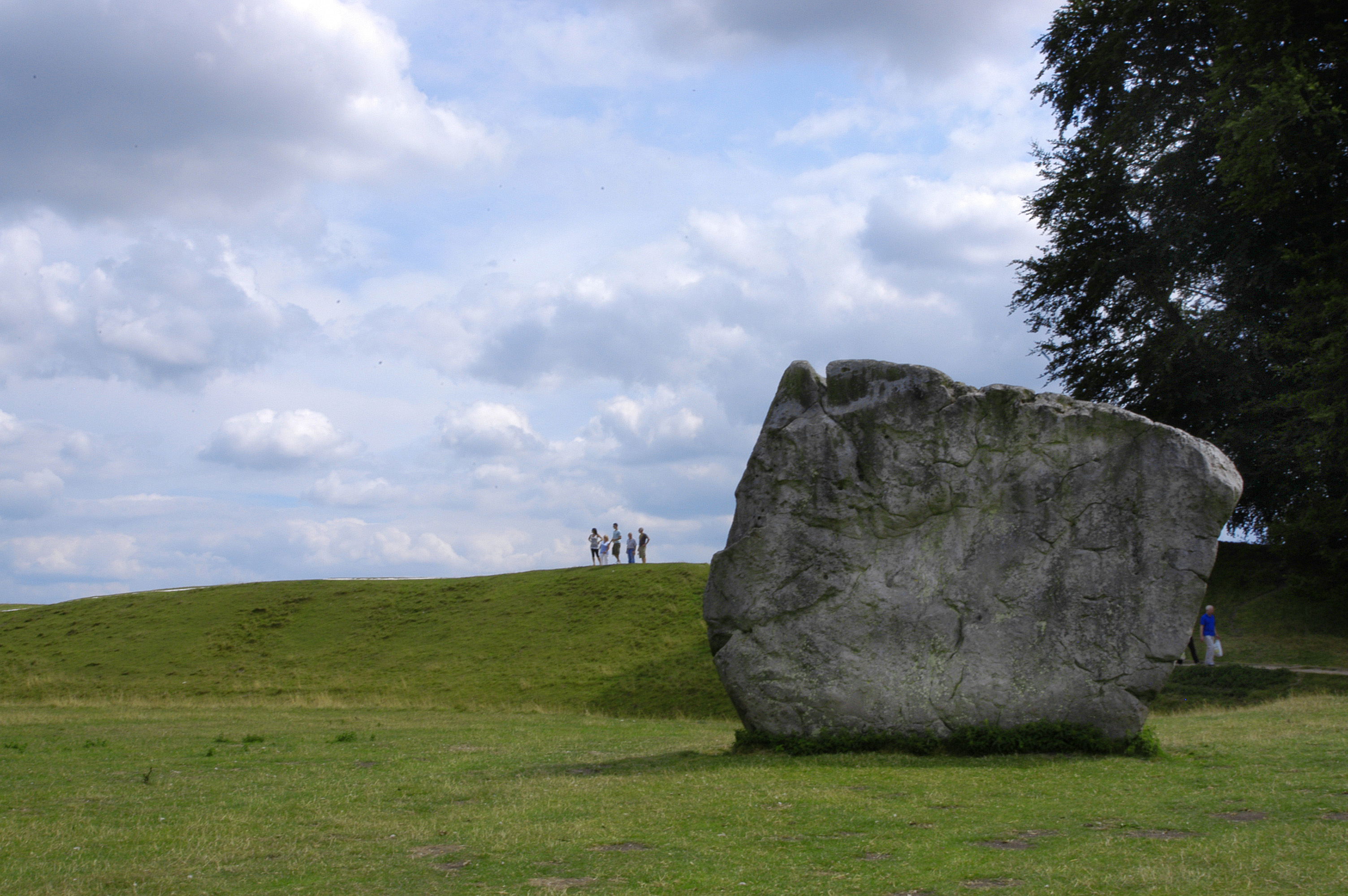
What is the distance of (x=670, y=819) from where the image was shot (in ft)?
38.7

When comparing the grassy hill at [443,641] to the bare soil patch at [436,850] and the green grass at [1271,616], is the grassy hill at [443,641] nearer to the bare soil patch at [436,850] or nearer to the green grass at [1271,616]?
the green grass at [1271,616]

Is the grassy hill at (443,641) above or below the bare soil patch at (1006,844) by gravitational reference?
above

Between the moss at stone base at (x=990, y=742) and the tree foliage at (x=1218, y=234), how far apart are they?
18.4 meters

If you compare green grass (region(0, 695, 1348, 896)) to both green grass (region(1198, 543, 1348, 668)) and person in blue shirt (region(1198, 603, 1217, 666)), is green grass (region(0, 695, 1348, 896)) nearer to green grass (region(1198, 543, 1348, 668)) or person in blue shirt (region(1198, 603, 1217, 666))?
person in blue shirt (region(1198, 603, 1217, 666))

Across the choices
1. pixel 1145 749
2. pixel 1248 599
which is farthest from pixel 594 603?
pixel 1145 749

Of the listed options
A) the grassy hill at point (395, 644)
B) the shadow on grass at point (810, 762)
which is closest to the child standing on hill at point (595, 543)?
the grassy hill at point (395, 644)

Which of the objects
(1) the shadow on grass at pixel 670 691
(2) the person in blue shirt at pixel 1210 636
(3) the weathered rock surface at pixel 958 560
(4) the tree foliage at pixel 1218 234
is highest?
(4) the tree foliage at pixel 1218 234

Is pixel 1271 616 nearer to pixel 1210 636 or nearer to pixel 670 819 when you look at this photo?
pixel 1210 636

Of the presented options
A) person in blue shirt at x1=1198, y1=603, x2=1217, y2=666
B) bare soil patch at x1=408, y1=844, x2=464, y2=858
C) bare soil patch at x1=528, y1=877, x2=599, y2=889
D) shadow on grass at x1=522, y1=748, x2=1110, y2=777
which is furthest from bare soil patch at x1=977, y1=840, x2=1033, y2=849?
person in blue shirt at x1=1198, y1=603, x2=1217, y2=666

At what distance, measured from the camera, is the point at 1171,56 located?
39312mm

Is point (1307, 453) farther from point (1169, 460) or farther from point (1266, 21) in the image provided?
point (1169, 460)

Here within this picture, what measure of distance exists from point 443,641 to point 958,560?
1117 inches

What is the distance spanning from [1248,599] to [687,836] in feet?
118

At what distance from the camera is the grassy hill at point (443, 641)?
3400 centimetres
